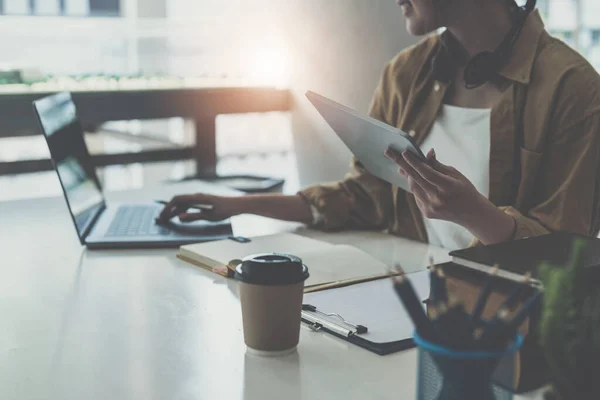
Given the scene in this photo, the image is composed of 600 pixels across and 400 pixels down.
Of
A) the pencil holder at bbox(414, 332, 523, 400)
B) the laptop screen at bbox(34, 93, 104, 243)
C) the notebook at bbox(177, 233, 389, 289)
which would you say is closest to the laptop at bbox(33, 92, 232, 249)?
the laptop screen at bbox(34, 93, 104, 243)

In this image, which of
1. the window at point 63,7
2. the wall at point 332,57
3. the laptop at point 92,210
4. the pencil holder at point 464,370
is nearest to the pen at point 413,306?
the pencil holder at point 464,370

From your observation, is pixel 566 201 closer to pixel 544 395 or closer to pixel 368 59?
pixel 544 395

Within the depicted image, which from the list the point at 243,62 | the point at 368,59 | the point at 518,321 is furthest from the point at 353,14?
the point at 518,321

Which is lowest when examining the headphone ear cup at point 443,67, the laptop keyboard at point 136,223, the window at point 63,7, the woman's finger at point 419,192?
the laptop keyboard at point 136,223

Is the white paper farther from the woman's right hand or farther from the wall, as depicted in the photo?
the wall

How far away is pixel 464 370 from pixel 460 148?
3.38 feet

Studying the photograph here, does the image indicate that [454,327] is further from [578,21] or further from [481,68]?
[578,21]

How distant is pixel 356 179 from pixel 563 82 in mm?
Answer: 506

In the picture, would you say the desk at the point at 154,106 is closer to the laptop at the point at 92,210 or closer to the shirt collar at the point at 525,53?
the laptop at the point at 92,210

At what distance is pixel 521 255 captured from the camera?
0.85m

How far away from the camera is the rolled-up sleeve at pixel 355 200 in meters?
1.59

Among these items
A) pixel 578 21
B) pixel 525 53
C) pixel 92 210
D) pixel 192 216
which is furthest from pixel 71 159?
pixel 578 21

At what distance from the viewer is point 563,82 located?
134cm

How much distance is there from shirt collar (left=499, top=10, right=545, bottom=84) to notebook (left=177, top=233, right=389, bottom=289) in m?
0.45
